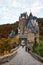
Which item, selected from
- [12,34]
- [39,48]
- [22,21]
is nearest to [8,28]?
[12,34]

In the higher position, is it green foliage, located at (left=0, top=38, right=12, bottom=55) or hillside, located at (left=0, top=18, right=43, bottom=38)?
hillside, located at (left=0, top=18, right=43, bottom=38)

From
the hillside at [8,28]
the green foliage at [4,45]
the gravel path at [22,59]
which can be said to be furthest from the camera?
the hillside at [8,28]

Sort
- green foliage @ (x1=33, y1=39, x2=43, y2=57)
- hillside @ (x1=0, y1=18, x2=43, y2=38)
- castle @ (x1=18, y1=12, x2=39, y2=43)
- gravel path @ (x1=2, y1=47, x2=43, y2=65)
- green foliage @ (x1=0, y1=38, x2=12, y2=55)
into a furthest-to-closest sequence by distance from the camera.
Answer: castle @ (x1=18, y1=12, x2=39, y2=43), green foliage @ (x1=33, y1=39, x2=43, y2=57), hillside @ (x1=0, y1=18, x2=43, y2=38), green foliage @ (x1=0, y1=38, x2=12, y2=55), gravel path @ (x1=2, y1=47, x2=43, y2=65)

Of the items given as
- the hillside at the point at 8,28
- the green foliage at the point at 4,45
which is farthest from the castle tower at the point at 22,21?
the green foliage at the point at 4,45

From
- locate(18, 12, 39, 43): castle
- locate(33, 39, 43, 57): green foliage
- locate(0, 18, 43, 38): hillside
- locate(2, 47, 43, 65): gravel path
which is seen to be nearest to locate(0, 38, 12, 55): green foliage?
locate(0, 18, 43, 38): hillside

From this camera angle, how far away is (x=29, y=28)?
24.0 ft

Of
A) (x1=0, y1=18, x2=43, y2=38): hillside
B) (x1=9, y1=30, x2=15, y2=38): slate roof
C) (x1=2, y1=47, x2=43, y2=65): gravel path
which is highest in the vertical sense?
(x1=0, y1=18, x2=43, y2=38): hillside

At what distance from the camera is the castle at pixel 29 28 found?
6.88 m

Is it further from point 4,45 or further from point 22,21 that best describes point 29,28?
point 4,45

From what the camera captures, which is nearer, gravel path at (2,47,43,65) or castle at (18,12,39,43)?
gravel path at (2,47,43,65)

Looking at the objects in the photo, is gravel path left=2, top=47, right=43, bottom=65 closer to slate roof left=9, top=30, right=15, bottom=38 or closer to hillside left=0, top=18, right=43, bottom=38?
slate roof left=9, top=30, right=15, bottom=38

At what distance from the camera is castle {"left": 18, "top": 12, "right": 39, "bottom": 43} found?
271 inches

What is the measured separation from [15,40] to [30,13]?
2.45 ft

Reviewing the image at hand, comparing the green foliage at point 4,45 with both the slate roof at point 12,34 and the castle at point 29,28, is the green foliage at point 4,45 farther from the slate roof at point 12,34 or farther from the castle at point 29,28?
the castle at point 29,28
